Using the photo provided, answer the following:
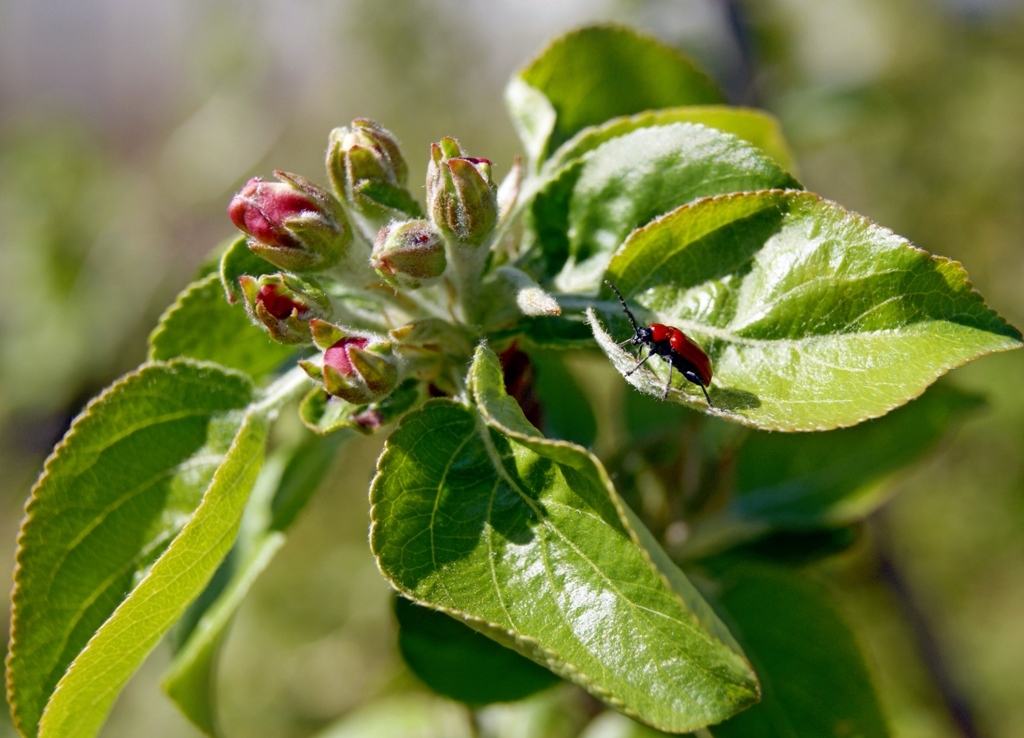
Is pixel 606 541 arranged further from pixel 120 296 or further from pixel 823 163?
pixel 823 163

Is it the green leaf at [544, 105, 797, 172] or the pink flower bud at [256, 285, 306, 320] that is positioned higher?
the pink flower bud at [256, 285, 306, 320]

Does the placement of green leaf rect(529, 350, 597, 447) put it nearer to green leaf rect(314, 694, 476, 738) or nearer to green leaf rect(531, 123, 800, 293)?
green leaf rect(531, 123, 800, 293)

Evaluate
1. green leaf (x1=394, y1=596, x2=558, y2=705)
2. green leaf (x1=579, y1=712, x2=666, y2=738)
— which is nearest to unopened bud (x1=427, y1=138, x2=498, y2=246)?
green leaf (x1=394, y1=596, x2=558, y2=705)

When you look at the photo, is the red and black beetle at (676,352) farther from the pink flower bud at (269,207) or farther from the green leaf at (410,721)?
the green leaf at (410,721)

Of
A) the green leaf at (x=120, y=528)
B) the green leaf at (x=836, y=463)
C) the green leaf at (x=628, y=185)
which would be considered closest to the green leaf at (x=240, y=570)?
the green leaf at (x=120, y=528)

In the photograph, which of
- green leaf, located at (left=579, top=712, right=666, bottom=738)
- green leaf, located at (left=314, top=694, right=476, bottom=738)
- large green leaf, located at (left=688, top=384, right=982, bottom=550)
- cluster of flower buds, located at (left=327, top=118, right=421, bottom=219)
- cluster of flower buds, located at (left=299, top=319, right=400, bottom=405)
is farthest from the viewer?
green leaf, located at (left=314, top=694, right=476, bottom=738)

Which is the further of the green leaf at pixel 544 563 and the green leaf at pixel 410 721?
the green leaf at pixel 410 721

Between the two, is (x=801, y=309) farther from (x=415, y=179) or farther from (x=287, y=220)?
(x=415, y=179)

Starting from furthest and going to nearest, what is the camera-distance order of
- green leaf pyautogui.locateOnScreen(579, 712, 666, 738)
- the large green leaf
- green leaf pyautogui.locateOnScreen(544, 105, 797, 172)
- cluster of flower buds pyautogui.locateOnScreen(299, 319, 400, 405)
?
green leaf pyautogui.locateOnScreen(579, 712, 666, 738), the large green leaf, green leaf pyautogui.locateOnScreen(544, 105, 797, 172), cluster of flower buds pyautogui.locateOnScreen(299, 319, 400, 405)
